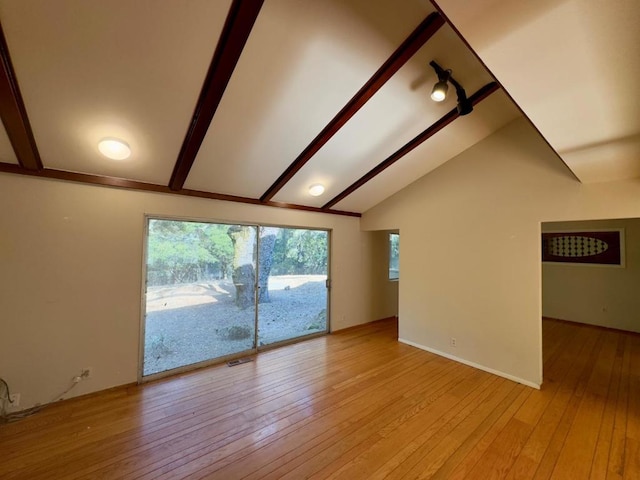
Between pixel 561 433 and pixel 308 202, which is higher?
pixel 308 202

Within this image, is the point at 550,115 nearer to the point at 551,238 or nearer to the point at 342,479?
the point at 342,479

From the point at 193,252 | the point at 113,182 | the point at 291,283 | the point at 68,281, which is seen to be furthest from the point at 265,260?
the point at 68,281

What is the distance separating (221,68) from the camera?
6.31 ft

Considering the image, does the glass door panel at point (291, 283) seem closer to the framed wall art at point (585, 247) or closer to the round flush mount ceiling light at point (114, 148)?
the round flush mount ceiling light at point (114, 148)

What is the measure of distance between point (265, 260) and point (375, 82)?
9.64ft

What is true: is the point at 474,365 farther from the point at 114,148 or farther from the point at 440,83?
the point at 114,148

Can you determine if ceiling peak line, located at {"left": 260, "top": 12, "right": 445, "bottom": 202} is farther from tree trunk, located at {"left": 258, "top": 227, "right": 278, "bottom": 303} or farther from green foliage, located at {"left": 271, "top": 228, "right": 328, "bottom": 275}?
green foliage, located at {"left": 271, "top": 228, "right": 328, "bottom": 275}

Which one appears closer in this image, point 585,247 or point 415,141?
point 415,141

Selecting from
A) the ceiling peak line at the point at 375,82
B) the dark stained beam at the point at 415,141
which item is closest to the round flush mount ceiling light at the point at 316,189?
the dark stained beam at the point at 415,141

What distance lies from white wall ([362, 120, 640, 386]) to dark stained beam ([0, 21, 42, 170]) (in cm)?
461

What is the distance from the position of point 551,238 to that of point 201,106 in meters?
7.73

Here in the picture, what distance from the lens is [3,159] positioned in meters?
2.41

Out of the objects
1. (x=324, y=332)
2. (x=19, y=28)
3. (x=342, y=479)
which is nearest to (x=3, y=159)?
(x=19, y=28)

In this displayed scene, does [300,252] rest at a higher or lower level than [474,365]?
higher
